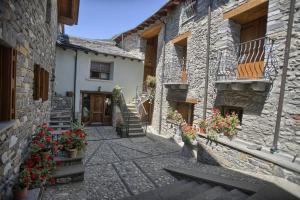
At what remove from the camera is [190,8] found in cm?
832

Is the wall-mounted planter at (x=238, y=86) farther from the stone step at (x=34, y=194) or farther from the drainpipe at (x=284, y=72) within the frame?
the stone step at (x=34, y=194)

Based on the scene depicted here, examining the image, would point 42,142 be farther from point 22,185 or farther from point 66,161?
point 22,185

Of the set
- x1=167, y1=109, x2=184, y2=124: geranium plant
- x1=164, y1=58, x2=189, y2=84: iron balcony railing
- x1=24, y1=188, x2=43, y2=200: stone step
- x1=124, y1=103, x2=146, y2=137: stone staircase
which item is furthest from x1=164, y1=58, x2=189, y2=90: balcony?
x1=24, y1=188, x2=43, y2=200: stone step

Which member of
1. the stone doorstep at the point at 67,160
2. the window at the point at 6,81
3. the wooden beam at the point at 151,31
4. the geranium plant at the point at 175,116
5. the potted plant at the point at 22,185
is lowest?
the stone doorstep at the point at 67,160

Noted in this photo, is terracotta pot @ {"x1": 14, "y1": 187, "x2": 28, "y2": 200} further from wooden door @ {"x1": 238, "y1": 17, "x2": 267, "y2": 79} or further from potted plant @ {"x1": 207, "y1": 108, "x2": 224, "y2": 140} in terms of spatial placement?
wooden door @ {"x1": 238, "y1": 17, "x2": 267, "y2": 79}

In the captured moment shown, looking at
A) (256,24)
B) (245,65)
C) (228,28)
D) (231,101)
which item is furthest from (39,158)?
(256,24)

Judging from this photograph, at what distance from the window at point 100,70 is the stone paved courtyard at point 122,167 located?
166 inches

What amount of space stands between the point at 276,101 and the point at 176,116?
15.1 ft

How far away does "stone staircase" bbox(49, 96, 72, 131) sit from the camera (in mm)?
6906

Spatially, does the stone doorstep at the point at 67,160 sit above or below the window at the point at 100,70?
below

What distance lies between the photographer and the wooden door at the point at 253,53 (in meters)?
5.51

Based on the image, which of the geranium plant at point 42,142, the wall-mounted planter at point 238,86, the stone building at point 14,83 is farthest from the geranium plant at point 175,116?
the stone building at point 14,83

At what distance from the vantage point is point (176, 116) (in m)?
8.91

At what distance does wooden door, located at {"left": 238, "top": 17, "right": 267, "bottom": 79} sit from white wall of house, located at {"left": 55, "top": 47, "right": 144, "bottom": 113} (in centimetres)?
697
